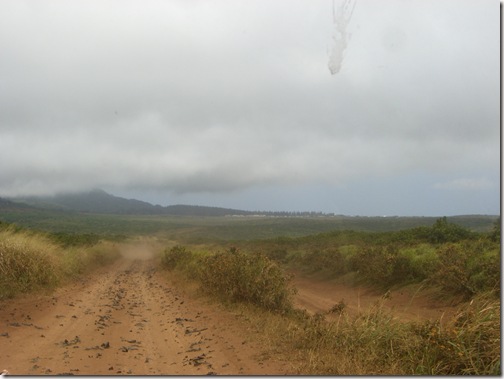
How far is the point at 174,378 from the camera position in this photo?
20.5ft

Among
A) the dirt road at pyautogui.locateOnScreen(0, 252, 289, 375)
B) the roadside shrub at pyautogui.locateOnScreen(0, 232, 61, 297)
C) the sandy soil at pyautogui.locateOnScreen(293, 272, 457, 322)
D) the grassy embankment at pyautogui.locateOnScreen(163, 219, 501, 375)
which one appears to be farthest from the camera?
the roadside shrub at pyautogui.locateOnScreen(0, 232, 61, 297)

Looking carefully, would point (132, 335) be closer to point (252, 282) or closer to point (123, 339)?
point (123, 339)

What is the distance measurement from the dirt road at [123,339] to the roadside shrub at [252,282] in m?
0.75

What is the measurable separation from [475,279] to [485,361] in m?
8.69

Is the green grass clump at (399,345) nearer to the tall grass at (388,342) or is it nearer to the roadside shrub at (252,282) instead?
the tall grass at (388,342)

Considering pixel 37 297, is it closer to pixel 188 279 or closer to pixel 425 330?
pixel 188 279

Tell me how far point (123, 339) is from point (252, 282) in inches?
164

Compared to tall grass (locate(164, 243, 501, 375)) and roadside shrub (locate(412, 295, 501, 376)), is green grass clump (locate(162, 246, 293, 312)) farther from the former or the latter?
roadside shrub (locate(412, 295, 501, 376))

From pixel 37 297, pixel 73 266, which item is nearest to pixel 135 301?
pixel 37 297

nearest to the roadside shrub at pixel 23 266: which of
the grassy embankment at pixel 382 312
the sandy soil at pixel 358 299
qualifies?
the grassy embankment at pixel 382 312

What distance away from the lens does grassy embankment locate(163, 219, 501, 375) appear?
223 inches

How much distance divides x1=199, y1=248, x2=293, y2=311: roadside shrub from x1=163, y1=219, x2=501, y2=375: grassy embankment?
3 cm

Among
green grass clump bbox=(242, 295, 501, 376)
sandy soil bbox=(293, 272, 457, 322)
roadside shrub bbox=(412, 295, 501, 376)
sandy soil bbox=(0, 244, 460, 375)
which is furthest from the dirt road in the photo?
sandy soil bbox=(293, 272, 457, 322)

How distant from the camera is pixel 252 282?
12.3 meters
